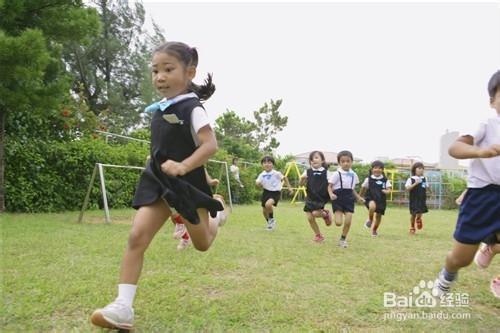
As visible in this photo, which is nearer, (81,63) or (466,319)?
(466,319)

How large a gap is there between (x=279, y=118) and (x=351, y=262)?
→ 35.1 meters

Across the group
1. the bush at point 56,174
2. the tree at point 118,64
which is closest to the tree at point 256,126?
the tree at point 118,64

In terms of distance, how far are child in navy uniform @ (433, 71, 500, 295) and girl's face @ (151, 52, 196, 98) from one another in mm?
1783

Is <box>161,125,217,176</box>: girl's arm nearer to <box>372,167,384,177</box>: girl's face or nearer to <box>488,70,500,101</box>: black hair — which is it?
<box>488,70,500,101</box>: black hair

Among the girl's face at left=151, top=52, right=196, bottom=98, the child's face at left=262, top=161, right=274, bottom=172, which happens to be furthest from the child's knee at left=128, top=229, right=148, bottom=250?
the child's face at left=262, top=161, right=274, bottom=172

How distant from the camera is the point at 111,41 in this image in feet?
81.4

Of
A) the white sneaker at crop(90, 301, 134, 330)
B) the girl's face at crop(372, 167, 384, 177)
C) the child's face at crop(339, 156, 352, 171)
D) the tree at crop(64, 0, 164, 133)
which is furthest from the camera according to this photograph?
the tree at crop(64, 0, 164, 133)

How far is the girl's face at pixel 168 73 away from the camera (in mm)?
2611

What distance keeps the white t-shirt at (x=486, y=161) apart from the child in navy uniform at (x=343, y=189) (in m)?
3.64

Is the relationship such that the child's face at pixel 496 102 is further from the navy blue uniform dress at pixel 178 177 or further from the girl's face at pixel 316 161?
the girl's face at pixel 316 161

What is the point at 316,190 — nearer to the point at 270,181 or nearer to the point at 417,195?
the point at 270,181

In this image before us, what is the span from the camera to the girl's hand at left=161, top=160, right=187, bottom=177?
2289mm

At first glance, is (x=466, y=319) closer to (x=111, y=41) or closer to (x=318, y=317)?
(x=318, y=317)

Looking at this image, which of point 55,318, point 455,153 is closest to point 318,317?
point 455,153
